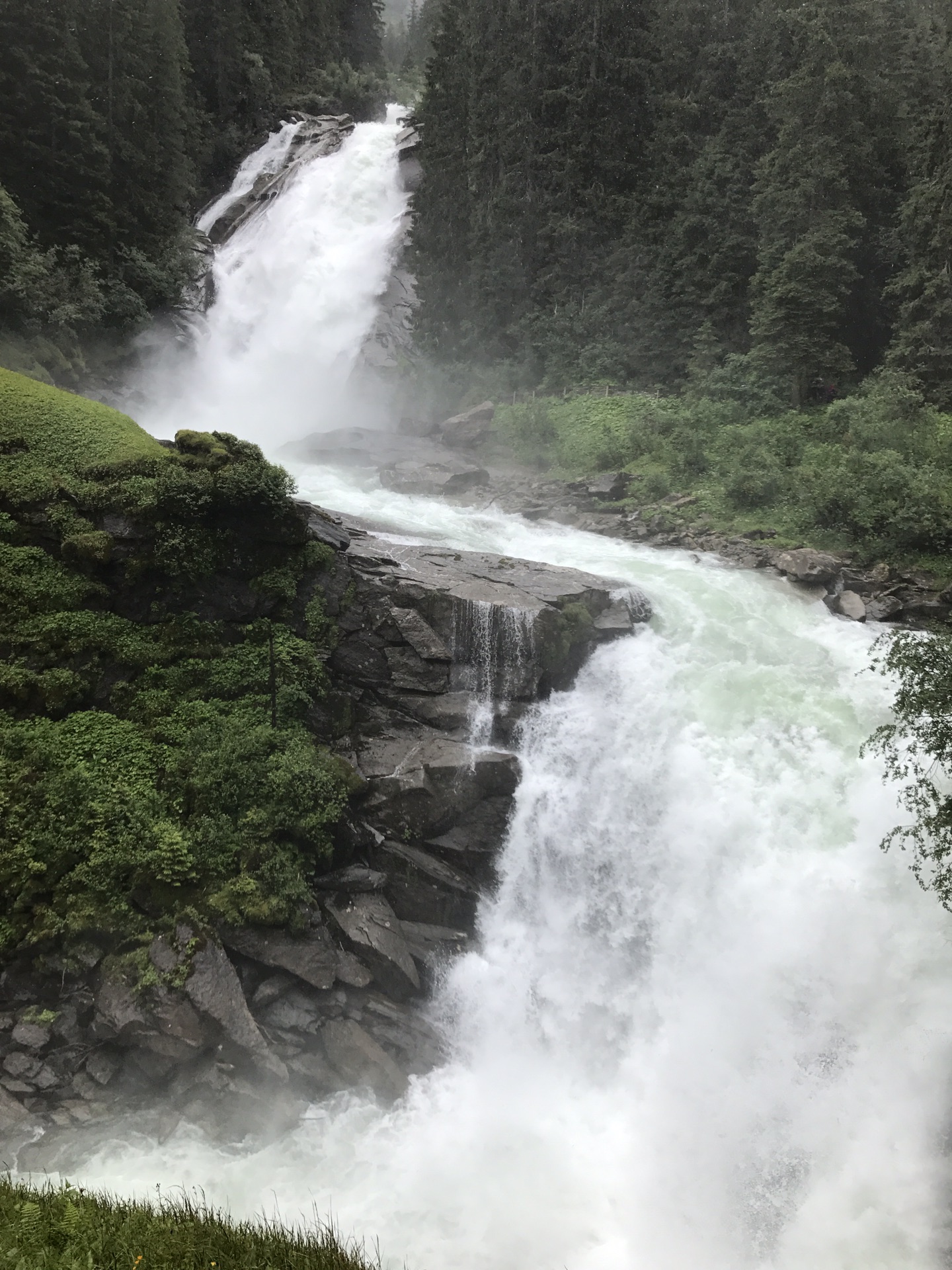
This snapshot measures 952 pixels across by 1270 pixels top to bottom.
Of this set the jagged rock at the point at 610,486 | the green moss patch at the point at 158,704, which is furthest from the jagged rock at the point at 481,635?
the jagged rock at the point at 610,486

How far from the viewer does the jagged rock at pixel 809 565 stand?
16875 millimetres

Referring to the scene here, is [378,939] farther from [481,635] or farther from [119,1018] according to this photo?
[481,635]

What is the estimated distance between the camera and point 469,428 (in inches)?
1170

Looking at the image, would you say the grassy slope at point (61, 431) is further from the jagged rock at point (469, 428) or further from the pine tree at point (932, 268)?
the pine tree at point (932, 268)

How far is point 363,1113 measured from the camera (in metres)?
A: 9.82

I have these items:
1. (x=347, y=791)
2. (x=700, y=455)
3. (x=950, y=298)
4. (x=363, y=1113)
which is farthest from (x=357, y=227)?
(x=363, y=1113)

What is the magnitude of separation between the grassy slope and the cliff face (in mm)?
1258

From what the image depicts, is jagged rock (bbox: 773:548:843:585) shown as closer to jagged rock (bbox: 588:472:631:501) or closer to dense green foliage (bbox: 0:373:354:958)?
jagged rock (bbox: 588:472:631:501)

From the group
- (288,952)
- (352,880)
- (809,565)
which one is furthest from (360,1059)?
(809,565)

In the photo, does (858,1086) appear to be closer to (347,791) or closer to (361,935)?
(361,935)

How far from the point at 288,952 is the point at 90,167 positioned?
101 feet

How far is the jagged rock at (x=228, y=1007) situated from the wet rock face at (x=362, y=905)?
2 cm

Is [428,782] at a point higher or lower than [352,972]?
higher

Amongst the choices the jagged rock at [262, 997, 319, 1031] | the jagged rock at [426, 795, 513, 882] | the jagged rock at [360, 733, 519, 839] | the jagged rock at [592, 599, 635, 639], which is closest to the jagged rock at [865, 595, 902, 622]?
the jagged rock at [592, 599, 635, 639]
